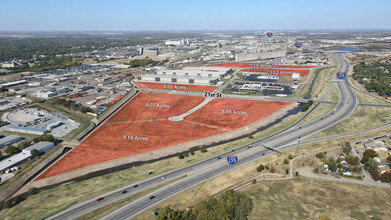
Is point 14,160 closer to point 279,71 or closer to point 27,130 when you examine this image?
point 27,130

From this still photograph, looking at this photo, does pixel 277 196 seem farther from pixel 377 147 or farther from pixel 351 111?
pixel 351 111

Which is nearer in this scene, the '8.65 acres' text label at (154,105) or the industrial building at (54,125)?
the industrial building at (54,125)

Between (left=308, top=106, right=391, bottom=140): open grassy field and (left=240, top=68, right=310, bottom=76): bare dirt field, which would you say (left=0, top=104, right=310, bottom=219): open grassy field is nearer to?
(left=308, top=106, right=391, bottom=140): open grassy field

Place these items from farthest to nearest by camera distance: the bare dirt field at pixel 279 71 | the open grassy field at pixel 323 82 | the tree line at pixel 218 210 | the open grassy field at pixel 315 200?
1. the bare dirt field at pixel 279 71
2. the open grassy field at pixel 323 82
3. the open grassy field at pixel 315 200
4. the tree line at pixel 218 210

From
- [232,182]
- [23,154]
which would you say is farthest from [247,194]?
[23,154]

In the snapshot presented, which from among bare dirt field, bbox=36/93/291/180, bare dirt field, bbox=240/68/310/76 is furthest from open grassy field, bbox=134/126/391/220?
bare dirt field, bbox=240/68/310/76

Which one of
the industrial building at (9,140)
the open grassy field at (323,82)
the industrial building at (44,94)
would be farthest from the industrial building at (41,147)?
the open grassy field at (323,82)

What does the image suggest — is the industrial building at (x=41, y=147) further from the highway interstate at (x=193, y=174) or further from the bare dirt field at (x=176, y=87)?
the bare dirt field at (x=176, y=87)
